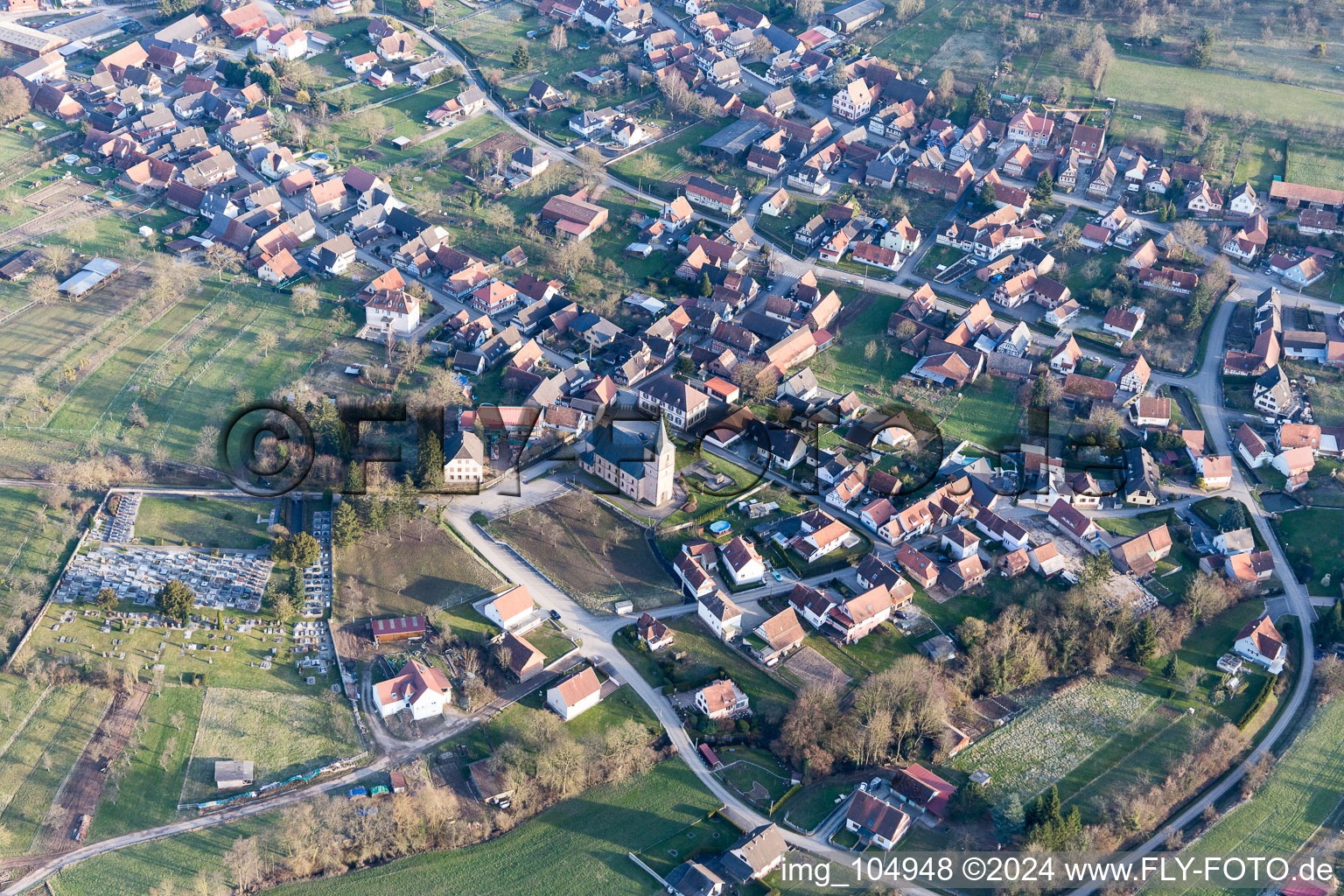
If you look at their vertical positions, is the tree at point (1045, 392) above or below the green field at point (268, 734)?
above

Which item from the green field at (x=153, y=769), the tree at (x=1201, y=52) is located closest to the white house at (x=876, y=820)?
the green field at (x=153, y=769)

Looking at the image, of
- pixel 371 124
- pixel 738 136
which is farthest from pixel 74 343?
pixel 738 136

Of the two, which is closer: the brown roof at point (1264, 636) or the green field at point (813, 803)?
the green field at point (813, 803)

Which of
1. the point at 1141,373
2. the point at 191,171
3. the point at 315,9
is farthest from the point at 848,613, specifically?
the point at 315,9

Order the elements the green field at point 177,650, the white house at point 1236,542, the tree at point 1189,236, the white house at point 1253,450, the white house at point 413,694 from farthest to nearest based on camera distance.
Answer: the tree at point 1189,236
the white house at point 1253,450
the white house at point 1236,542
the green field at point 177,650
the white house at point 413,694

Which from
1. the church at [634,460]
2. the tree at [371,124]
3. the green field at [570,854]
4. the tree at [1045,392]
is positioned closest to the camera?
the green field at [570,854]

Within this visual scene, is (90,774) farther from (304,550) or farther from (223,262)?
(223,262)

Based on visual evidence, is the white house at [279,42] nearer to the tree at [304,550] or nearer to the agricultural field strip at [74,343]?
the agricultural field strip at [74,343]
